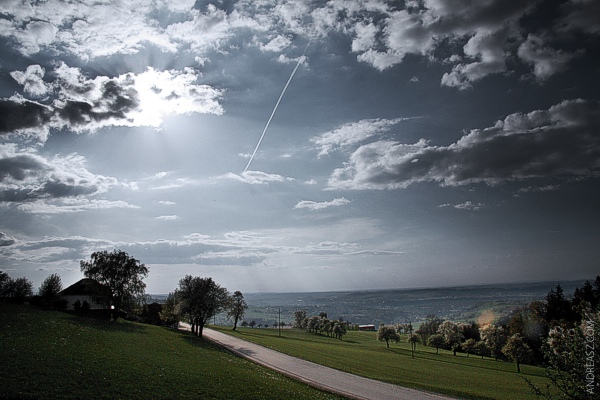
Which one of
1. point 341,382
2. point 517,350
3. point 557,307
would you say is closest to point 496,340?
point 517,350

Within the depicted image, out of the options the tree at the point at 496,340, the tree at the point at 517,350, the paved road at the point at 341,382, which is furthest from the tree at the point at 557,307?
the paved road at the point at 341,382

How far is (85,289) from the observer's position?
74875mm

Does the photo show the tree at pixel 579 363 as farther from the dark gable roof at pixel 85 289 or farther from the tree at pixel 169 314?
the tree at pixel 169 314

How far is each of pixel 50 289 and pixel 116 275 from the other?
58.5 feet

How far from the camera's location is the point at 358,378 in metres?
41.7

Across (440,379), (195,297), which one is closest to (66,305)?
(195,297)

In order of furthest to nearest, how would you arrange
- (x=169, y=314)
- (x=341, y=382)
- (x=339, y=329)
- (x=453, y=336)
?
(x=339, y=329)
(x=453, y=336)
(x=169, y=314)
(x=341, y=382)

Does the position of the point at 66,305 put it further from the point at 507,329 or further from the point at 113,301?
the point at 507,329

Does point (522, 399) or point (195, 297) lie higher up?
point (195, 297)

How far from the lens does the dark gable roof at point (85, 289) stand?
66.5m

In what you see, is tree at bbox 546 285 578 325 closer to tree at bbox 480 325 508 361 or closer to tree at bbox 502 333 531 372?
tree at bbox 480 325 508 361

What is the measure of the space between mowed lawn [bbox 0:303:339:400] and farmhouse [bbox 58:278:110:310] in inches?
1113

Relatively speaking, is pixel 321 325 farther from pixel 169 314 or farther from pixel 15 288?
pixel 15 288

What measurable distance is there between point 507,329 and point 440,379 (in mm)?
64769
